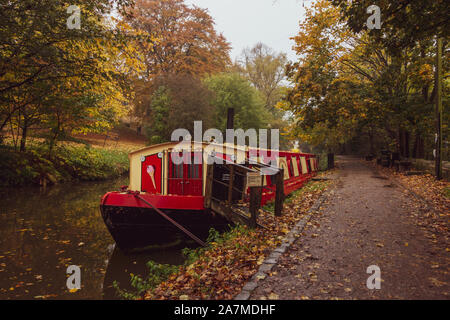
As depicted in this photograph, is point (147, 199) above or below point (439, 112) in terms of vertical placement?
below

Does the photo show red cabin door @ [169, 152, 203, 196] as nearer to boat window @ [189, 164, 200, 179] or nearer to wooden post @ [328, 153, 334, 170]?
boat window @ [189, 164, 200, 179]

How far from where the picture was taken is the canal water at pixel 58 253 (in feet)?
17.6

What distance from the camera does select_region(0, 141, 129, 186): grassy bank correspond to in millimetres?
14289

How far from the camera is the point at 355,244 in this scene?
519 centimetres

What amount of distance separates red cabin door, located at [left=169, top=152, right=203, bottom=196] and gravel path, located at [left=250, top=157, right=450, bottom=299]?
345 centimetres

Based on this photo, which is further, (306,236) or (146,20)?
(146,20)

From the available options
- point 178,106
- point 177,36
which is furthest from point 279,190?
point 177,36

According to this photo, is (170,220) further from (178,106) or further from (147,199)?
(178,106)

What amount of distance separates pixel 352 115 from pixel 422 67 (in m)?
4.44

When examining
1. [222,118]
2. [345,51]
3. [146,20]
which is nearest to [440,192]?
[345,51]

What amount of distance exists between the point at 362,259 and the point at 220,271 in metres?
2.30

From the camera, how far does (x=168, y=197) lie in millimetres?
7375

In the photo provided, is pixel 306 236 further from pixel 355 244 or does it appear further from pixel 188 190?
pixel 188 190
